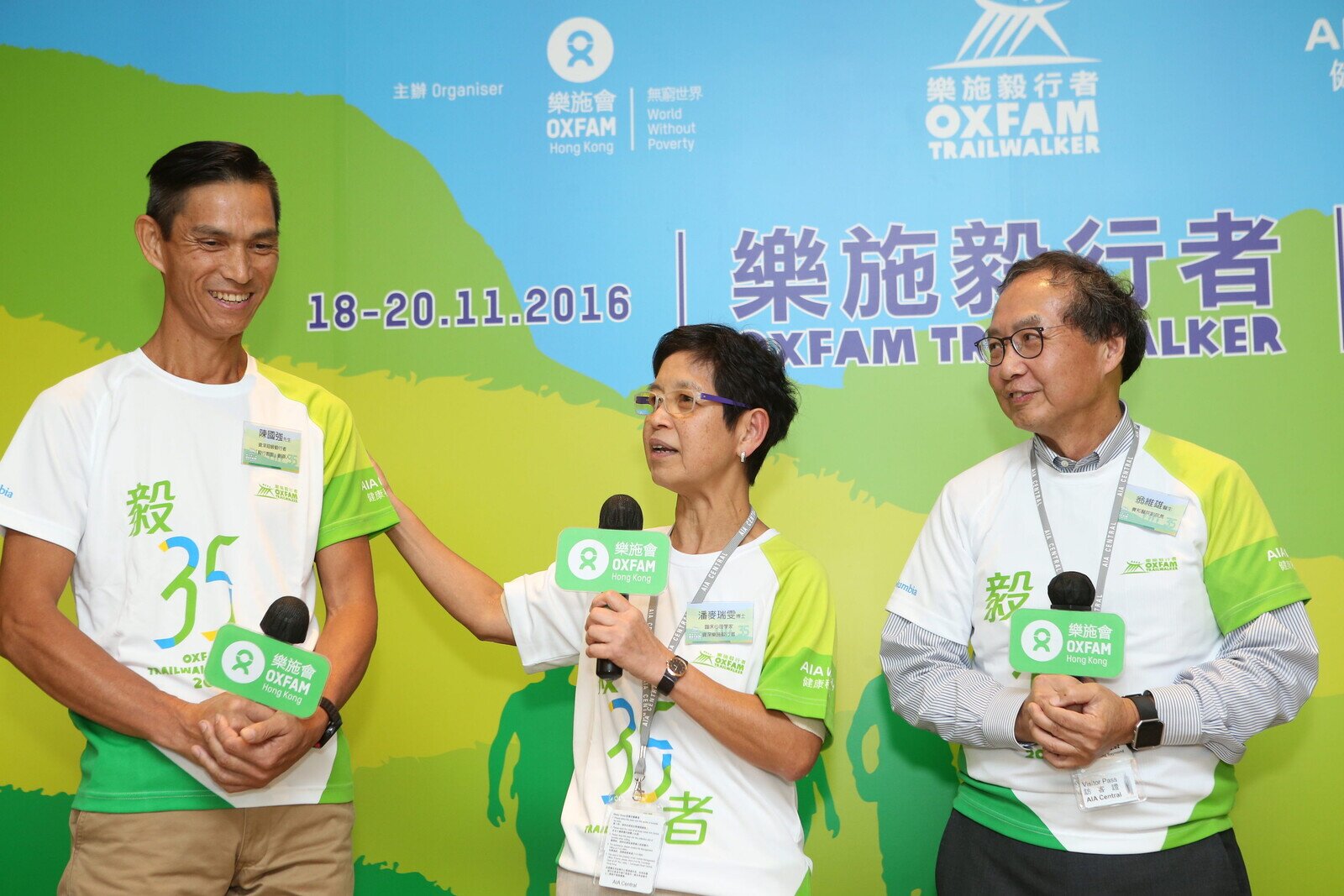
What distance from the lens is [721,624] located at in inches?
86.9

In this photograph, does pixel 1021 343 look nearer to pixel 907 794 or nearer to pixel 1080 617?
pixel 1080 617

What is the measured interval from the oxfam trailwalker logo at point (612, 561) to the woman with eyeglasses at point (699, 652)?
4cm

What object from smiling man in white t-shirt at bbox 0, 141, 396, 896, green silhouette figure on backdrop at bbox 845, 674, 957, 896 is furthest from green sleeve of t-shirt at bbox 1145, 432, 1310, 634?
smiling man in white t-shirt at bbox 0, 141, 396, 896

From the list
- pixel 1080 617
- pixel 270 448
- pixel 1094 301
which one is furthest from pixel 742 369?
pixel 270 448

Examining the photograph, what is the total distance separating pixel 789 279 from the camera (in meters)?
3.08

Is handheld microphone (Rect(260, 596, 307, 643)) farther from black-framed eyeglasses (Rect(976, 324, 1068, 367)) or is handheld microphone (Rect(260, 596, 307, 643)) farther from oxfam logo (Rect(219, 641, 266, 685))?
black-framed eyeglasses (Rect(976, 324, 1068, 367))

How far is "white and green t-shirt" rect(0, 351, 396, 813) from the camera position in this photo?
2002 millimetres

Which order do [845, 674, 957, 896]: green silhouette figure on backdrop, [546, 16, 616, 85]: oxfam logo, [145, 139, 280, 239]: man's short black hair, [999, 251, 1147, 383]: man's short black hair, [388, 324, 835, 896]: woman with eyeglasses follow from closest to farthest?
[388, 324, 835, 896]: woman with eyeglasses, [145, 139, 280, 239]: man's short black hair, [999, 251, 1147, 383]: man's short black hair, [845, 674, 957, 896]: green silhouette figure on backdrop, [546, 16, 616, 85]: oxfam logo

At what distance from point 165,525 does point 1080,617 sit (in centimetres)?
154

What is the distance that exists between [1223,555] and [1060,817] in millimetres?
556

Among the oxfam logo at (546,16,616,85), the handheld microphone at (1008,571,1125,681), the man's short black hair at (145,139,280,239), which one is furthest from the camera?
the oxfam logo at (546,16,616,85)

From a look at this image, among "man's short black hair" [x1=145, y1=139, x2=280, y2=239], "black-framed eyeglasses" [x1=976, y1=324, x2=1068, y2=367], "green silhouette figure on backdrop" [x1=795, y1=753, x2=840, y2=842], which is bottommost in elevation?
"green silhouette figure on backdrop" [x1=795, y1=753, x2=840, y2=842]

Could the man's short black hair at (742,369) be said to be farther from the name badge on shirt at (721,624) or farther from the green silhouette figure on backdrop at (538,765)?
the green silhouette figure on backdrop at (538,765)

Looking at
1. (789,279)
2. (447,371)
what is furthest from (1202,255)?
(447,371)
